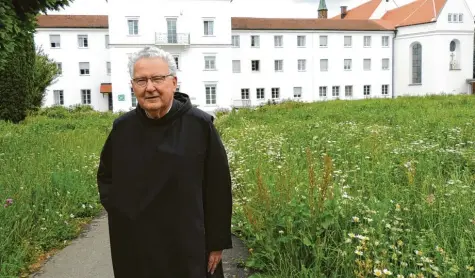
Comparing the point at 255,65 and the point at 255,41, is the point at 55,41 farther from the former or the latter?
the point at 255,65

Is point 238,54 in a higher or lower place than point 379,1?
lower

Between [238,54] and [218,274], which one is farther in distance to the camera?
[238,54]

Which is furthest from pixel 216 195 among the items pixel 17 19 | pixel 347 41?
pixel 347 41

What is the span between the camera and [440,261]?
3303 mm

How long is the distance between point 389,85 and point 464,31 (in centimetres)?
1161

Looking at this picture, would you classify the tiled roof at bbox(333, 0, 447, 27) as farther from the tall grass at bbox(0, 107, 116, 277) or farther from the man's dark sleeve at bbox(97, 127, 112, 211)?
the man's dark sleeve at bbox(97, 127, 112, 211)

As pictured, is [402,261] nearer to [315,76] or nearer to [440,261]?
[440,261]

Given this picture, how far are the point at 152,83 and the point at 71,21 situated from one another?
5247cm

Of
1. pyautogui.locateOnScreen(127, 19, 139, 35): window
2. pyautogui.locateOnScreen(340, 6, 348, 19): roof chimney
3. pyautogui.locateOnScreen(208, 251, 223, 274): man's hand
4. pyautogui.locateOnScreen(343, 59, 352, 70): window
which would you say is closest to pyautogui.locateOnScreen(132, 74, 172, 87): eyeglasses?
pyautogui.locateOnScreen(208, 251, 223, 274): man's hand

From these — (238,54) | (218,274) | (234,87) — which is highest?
(238,54)

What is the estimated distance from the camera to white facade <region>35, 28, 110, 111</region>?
49625mm

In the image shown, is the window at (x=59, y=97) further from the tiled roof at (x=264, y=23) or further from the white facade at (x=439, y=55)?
the white facade at (x=439, y=55)

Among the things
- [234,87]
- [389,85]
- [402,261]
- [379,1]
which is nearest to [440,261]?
[402,261]

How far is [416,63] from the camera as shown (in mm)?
57344
